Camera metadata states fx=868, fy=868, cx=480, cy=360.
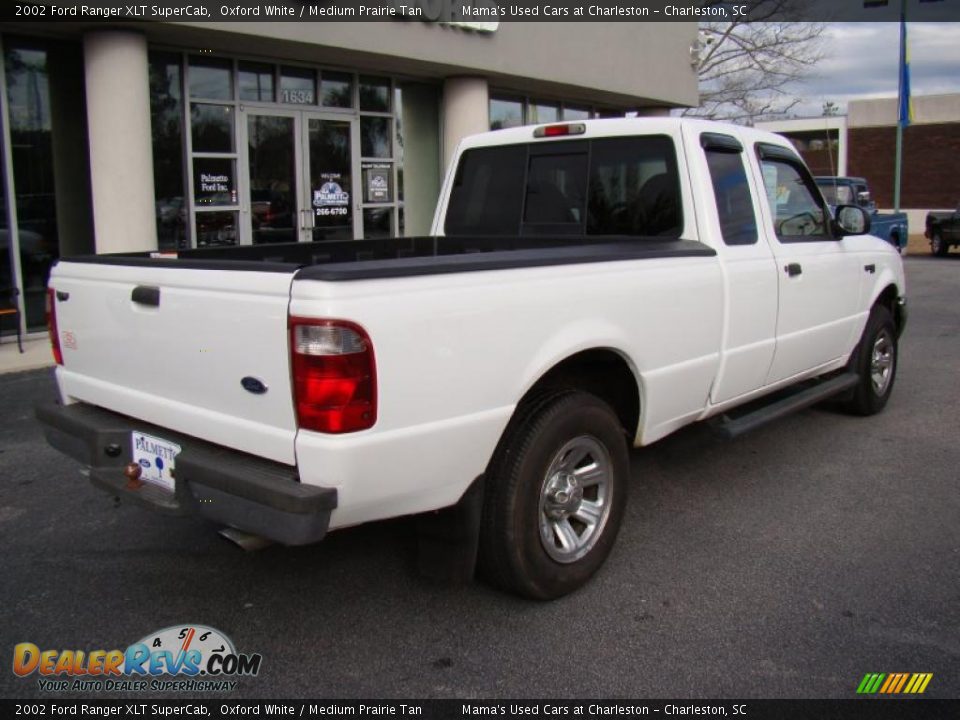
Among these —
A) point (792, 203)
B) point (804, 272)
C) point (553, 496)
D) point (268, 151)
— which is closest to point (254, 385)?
point (553, 496)

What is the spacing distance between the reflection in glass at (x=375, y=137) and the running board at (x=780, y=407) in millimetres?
9248

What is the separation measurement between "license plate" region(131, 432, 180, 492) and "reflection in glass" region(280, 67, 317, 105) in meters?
9.61

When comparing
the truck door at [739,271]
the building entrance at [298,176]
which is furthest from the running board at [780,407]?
the building entrance at [298,176]

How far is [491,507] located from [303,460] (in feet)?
2.71

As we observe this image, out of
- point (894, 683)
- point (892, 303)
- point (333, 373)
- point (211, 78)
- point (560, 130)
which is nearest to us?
point (333, 373)

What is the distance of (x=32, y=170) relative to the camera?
9938 millimetres

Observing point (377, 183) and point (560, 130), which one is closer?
point (560, 130)

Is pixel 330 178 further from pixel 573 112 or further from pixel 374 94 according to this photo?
pixel 573 112

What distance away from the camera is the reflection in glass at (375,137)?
13383mm

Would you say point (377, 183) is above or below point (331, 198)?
above

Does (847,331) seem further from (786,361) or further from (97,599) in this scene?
(97,599)

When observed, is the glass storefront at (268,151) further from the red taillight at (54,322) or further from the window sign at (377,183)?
the red taillight at (54,322)

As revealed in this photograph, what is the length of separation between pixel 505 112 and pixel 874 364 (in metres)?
10.7
